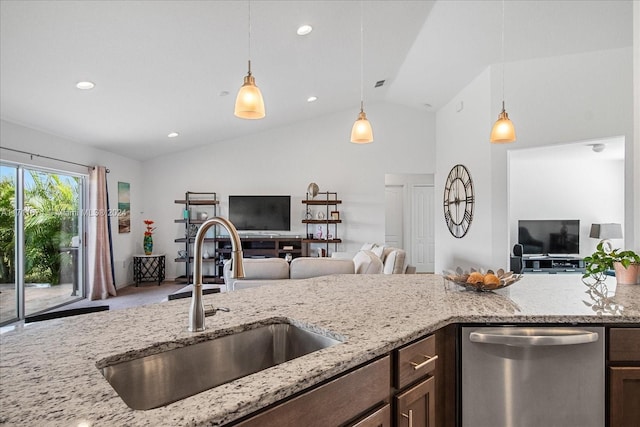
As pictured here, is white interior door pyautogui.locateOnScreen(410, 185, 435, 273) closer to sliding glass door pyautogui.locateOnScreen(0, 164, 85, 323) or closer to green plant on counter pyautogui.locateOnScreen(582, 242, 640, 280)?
green plant on counter pyautogui.locateOnScreen(582, 242, 640, 280)

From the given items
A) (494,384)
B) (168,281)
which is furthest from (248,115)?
(168,281)

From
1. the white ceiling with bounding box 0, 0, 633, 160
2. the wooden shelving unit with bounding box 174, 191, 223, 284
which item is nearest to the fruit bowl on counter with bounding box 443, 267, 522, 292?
the white ceiling with bounding box 0, 0, 633, 160

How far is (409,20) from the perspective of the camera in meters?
3.92

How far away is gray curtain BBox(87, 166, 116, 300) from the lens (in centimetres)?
547

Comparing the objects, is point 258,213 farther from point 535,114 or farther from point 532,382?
point 532,382

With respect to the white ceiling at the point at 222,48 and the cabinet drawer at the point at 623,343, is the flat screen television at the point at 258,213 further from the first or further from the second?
the cabinet drawer at the point at 623,343

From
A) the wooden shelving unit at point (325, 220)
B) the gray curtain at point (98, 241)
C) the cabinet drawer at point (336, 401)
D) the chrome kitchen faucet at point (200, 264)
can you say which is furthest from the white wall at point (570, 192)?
the gray curtain at point (98, 241)

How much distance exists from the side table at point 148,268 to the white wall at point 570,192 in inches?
263

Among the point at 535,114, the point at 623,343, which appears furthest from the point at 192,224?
the point at 623,343

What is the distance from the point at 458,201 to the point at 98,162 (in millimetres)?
5723

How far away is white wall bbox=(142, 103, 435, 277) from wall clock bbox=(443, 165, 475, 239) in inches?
45.2

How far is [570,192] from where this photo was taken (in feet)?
23.1

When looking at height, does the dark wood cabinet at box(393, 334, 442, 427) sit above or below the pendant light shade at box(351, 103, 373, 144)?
below

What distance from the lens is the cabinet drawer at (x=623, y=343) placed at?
144cm
